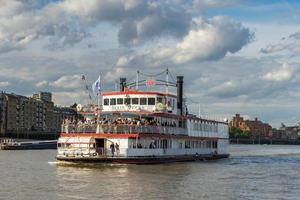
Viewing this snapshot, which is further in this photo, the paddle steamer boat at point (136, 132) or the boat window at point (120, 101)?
the boat window at point (120, 101)

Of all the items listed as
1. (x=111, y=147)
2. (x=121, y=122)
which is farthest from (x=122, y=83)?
(x=111, y=147)

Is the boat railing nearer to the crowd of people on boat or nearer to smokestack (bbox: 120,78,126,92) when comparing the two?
the crowd of people on boat

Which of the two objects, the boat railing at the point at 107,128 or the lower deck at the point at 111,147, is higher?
the boat railing at the point at 107,128

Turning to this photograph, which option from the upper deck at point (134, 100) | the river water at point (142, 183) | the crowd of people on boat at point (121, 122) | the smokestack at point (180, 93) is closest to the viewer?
the river water at point (142, 183)

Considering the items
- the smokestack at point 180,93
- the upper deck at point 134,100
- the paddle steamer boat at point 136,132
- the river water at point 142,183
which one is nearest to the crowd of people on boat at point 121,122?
the paddle steamer boat at point 136,132

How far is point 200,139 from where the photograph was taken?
286 ft

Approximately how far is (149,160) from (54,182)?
21.0 meters

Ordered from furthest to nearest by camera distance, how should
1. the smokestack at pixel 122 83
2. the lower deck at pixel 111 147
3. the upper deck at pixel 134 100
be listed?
the smokestack at pixel 122 83
the upper deck at pixel 134 100
the lower deck at pixel 111 147

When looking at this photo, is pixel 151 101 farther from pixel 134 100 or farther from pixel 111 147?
pixel 111 147

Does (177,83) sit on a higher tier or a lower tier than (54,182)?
higher

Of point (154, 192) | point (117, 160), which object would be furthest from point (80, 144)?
point (154, 192)

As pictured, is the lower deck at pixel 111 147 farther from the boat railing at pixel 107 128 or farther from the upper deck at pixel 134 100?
the upper deck at pixel 134 100

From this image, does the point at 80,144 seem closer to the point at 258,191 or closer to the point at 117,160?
the point at 117,160

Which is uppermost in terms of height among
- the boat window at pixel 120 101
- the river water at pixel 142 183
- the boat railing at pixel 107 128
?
the boat window at pixel 120 101
